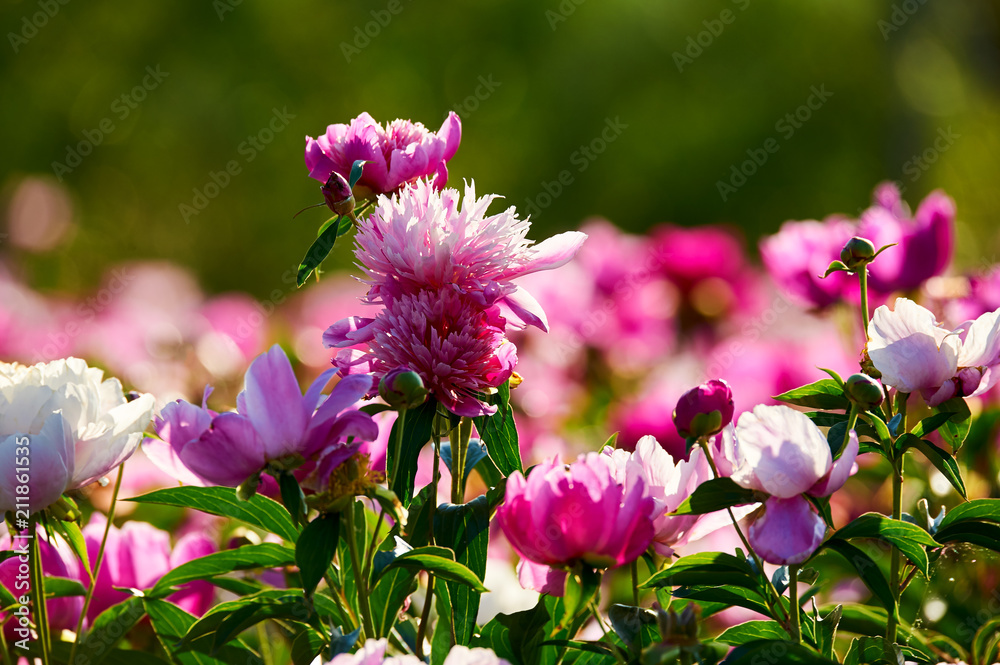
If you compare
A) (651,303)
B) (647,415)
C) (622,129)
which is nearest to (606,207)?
(622,129)

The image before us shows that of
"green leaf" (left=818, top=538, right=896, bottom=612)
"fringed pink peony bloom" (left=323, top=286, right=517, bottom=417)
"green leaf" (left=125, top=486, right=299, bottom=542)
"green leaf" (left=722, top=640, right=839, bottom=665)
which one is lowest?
"green leaf" (left=722, top=640, right=839, bottom=665)

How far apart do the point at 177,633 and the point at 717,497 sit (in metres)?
0.35

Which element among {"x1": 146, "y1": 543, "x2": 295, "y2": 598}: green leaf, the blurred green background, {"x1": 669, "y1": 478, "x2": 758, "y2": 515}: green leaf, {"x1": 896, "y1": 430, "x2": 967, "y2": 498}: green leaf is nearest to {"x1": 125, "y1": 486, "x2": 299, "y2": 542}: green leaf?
{"x1": 146, "y1": 543, "x2": 295, "y2": 598}: green leaf

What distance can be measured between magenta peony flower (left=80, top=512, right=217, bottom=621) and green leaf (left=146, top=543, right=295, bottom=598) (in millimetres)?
141

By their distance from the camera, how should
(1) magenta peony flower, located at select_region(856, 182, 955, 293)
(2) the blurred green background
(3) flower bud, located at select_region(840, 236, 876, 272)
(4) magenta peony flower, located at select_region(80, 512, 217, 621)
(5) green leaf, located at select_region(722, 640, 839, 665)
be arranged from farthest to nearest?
1. (2) the blurred green background
2. (1) magenta peony flower, located at select_region(856, 182, 955, 293)
3. (4) magenta peony flower, located at select_region(80, 512, 217, 621)
4. (3) flower bud, located at select_region(840, 236, 876, 272)
5. (5) green leaf, located at select_region(722, 640, 839, 665)

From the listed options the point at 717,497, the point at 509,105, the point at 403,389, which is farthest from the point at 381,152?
the point at 509,105

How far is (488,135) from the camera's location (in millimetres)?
7395

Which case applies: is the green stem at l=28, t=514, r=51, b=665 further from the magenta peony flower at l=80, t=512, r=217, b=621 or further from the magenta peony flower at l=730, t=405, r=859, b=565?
the magenta peony flower at l=730, t=405, r=859, b=565

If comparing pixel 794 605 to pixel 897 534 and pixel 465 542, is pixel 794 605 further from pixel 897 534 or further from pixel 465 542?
pixel 465 542

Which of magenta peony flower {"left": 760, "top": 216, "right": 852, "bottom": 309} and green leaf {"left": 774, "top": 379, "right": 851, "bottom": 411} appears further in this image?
magenta peony flower {"left": 760, "top": 216, "right": 852, "bottom": 309}

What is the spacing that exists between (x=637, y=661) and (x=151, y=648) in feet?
1.39

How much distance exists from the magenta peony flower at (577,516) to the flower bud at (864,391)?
0.39ft

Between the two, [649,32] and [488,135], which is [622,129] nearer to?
[649,32]

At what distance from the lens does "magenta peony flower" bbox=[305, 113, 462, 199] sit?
574 mm
